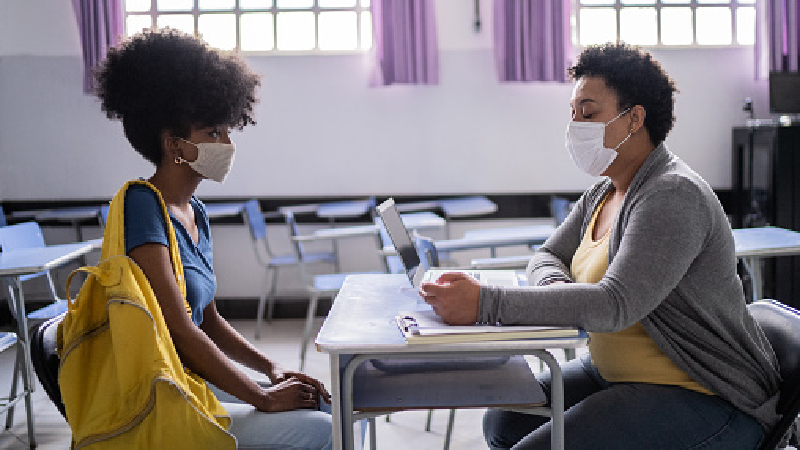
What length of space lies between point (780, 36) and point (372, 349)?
16.8 ft

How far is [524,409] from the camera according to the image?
1.74 m

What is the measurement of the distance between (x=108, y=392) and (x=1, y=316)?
5000 millimetres

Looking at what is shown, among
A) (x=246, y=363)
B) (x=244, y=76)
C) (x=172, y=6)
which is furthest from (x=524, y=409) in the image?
(x=172, y=6)

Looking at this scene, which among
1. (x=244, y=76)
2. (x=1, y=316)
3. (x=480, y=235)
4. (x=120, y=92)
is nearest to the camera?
(x=120, y=92)

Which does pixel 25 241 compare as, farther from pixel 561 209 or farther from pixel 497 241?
pixel 561 209

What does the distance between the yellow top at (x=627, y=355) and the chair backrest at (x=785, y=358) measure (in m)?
0.15

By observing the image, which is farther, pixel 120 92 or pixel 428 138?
pixel 428 138

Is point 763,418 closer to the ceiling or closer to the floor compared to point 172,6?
closer to the floor

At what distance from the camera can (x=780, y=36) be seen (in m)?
5.77

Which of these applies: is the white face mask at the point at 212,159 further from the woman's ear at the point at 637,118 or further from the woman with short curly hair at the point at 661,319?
the woman's ear at the point at 637,118

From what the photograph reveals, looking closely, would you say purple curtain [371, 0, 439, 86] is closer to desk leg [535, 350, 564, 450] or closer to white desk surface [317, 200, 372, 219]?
white desk surface [317, 200, 372, 219]

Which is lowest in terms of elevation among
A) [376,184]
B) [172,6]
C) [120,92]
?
[376,184]

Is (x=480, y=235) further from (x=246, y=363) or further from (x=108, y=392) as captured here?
(x=108, y=392)

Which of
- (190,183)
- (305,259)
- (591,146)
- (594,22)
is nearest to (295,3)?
(305,259)
